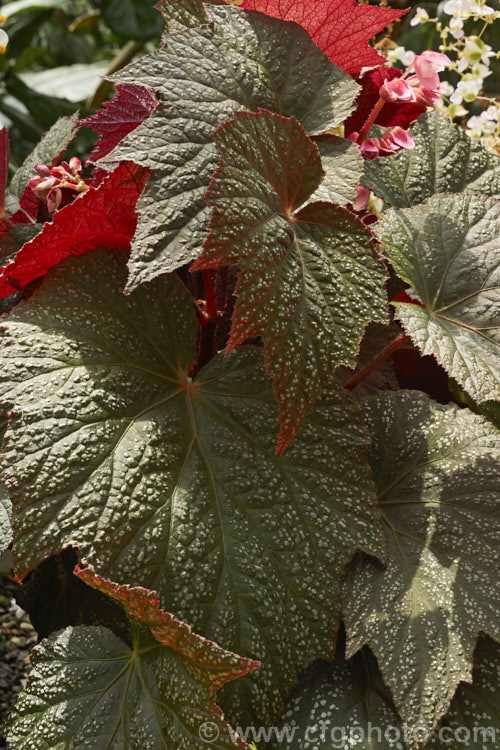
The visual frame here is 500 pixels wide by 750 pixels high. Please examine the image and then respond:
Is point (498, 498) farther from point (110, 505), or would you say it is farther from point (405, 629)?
point (110, 505)

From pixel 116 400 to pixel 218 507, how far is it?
0.38 feet

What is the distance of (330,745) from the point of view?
20.7 inches

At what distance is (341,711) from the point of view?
551mm

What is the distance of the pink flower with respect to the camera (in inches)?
25.3

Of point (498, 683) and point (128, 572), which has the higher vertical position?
point (128, 572)

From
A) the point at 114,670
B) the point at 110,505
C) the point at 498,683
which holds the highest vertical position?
the point at 110,505

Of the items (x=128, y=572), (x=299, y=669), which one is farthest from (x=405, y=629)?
(x=128, y=572)

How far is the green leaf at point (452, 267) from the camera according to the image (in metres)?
0.55

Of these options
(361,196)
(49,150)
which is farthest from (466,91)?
(49,150)

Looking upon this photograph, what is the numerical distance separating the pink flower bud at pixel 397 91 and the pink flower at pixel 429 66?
0.05 ft

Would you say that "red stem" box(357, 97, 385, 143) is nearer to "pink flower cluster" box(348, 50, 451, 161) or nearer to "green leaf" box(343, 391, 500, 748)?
"pink flower cluster" box(348, 50, 451, 161)

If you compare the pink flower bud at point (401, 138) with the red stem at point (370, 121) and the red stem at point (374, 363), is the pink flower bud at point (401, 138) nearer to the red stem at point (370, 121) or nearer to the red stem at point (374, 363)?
the red stem at point (370, 121)

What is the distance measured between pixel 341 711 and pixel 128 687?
170 millimetres

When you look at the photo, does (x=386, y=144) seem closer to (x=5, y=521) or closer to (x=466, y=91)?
(x=466, y=91)
